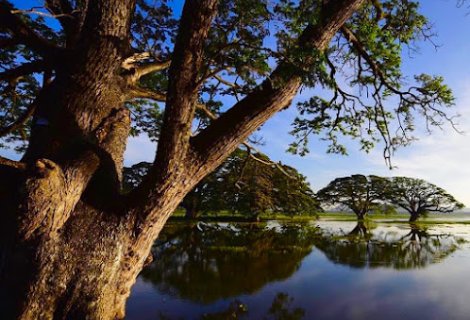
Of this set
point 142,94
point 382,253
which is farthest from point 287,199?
point 142,94

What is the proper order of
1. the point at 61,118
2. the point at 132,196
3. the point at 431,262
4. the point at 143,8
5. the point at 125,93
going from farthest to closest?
1. the point at 431,262
2. the point at 143,8
3. the point at 125,93
4. the point at 61,118
5. the point at 132,196

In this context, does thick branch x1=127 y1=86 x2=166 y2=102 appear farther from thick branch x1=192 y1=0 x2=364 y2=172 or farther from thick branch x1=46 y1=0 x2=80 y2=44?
thick branch x1=192 y1=0 x2=364 y2=172

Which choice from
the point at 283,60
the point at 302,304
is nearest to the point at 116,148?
the point at 283,60

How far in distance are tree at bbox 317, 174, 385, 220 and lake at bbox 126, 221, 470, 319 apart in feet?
103

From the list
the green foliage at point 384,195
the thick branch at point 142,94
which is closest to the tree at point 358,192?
the green foliage at point 384,195

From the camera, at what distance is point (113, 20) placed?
13.7 feet

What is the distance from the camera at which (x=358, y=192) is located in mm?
46719

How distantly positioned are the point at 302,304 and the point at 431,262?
9.20 meters

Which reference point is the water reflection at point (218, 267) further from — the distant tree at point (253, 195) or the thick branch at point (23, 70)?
the distant tree at point (253, 195)

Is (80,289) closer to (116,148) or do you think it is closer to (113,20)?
(116,148)

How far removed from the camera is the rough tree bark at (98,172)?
3.29 meters

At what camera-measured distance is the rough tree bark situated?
3291 millimetres

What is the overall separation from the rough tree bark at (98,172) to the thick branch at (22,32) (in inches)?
1.0

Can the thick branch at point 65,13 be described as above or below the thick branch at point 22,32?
above
